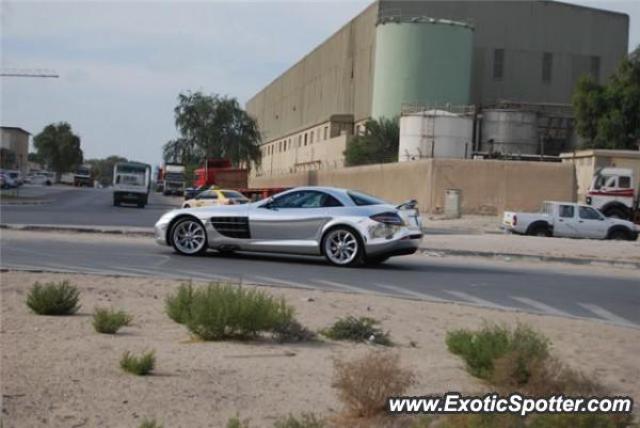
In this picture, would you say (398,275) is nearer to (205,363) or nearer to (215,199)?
(205,363)

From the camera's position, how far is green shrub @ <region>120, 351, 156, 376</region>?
7.26 metres

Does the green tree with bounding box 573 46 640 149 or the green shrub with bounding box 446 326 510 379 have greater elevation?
the green tree with bounding box 573 46 640 149

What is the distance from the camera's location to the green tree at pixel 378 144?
247 ft

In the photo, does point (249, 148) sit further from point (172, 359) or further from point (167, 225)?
point (172, 359)

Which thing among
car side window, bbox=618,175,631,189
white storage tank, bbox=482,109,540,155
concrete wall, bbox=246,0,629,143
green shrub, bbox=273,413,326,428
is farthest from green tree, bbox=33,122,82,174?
green shrub, bbox=273,413,326,428

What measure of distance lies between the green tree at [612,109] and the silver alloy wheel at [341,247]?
5165 cm

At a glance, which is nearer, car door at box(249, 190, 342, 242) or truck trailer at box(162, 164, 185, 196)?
car door at box(249, 190, 342, 242)

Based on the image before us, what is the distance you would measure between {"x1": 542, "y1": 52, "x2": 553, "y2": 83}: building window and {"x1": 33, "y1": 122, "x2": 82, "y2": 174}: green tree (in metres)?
110

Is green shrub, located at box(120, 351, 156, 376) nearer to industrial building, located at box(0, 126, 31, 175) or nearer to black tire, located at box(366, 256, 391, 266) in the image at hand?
black tire, located at box(366, 256, 391, 266)

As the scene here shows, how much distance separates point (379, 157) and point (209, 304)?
67646 mm

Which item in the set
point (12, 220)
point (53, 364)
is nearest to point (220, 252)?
point (53, 364)

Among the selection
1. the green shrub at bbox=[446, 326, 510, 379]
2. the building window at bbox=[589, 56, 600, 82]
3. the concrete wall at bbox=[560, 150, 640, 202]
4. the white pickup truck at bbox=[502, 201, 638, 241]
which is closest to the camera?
the green shrub at bbox=[446, 326, 510, 379]

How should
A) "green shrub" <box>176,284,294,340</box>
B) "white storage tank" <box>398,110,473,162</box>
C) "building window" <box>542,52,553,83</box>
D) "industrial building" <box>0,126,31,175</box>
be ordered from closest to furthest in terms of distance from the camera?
"green shrub" <box>176,284,294,340</box>, "white storage tank" <box>398,110,473,162</box>, "building window" <box>542,52,553,83</box>, "industrial building" <box>0,126,31,175</box>

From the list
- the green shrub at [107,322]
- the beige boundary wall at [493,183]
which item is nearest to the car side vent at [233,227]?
the green shrub at [107,322]
